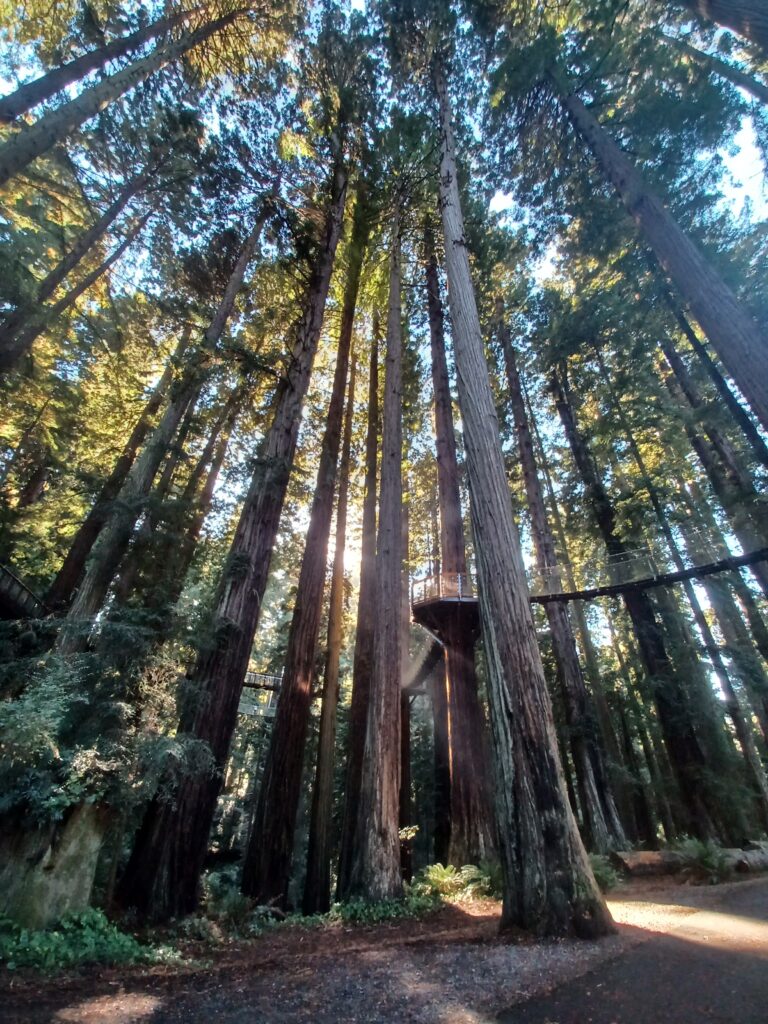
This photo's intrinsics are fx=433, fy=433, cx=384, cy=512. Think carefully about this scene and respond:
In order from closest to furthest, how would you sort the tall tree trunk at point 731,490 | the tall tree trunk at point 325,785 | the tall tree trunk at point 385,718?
1. the tall tree trunk at point 385,718
2. the tall tree trunk at point 325,785
3. the tall tree trunk at point 731,490

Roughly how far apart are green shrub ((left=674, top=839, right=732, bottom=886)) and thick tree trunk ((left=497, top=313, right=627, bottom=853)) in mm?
2033

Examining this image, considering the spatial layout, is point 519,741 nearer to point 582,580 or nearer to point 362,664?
point 362,664

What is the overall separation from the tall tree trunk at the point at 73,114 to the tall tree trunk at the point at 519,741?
6634mm

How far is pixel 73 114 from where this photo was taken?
630cm

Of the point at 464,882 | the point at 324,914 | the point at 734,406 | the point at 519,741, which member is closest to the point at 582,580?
the point at 734,406

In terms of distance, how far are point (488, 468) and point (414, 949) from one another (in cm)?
478

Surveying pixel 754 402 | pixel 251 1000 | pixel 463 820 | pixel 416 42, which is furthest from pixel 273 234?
pixel 463 820

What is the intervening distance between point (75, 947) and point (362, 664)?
659cm

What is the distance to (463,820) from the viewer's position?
26.9 feet

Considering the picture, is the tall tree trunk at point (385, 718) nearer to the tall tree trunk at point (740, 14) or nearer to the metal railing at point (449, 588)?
the metal railing at point (449, 588)

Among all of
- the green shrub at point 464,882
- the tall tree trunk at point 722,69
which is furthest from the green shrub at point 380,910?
the tall tree trunk at point 722,69

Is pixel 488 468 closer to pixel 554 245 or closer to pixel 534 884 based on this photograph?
pixel 534 884

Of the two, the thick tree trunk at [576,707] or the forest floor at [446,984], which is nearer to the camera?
the forest floor at [446,984]

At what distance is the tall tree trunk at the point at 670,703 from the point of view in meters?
10.4
